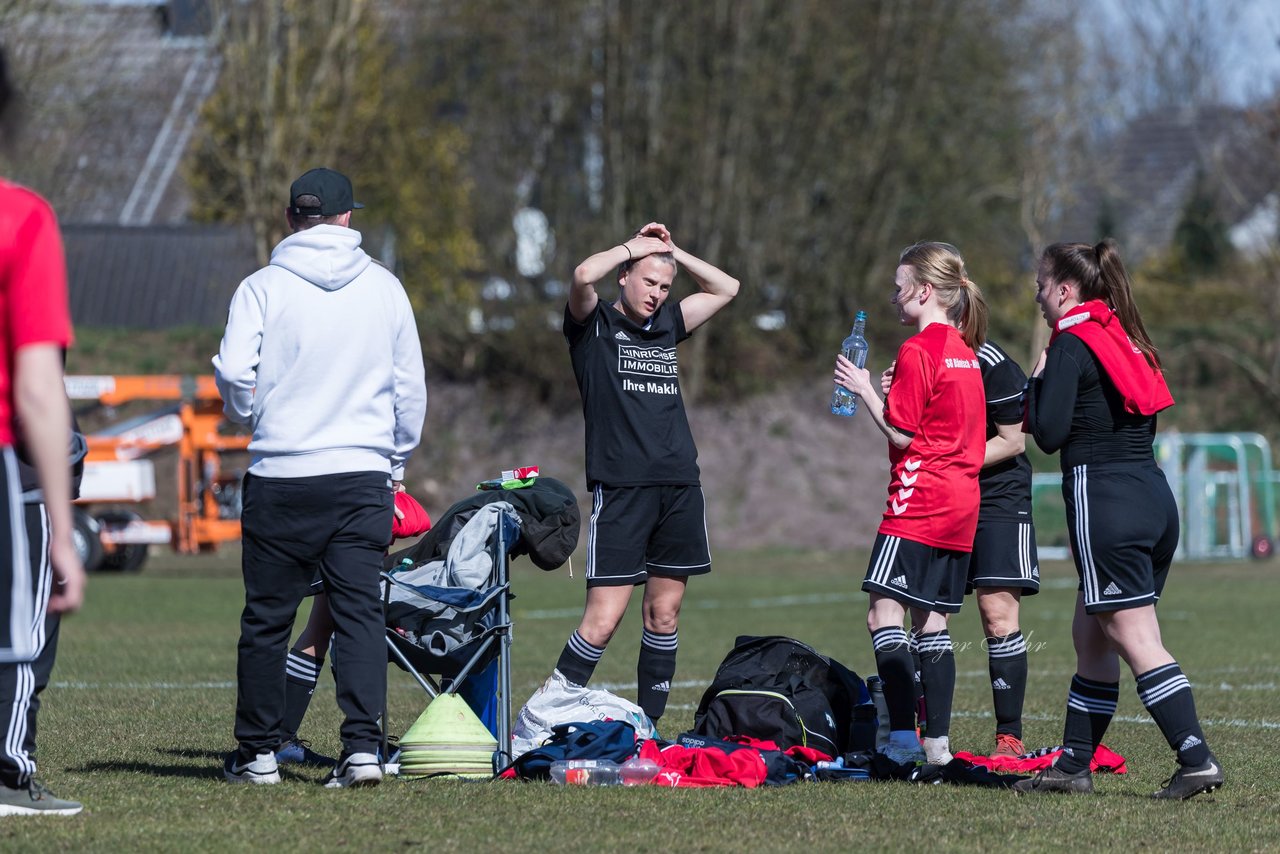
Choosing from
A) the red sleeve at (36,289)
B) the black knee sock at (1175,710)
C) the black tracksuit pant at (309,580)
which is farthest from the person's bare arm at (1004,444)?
the red sleeve at (36,289)

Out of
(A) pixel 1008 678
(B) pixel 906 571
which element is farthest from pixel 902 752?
(A) pixel 1008 678

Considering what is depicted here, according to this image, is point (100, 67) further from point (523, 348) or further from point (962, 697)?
point (962, 697)

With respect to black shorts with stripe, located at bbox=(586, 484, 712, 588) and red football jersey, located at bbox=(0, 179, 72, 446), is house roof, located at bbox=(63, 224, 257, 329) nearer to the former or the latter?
black shorts with stripe, located at bbox=(586, 484, 712, 588)

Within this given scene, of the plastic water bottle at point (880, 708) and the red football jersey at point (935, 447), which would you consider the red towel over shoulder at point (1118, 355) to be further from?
the plastic water bottle at point (880, 708)

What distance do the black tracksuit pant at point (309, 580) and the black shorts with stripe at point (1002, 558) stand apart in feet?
8.46

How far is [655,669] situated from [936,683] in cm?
121

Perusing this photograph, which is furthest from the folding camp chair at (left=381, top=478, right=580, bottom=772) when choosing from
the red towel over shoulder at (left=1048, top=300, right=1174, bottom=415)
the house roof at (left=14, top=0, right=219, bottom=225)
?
the house roof at (left=14, top=0, right=219, bottom=225)

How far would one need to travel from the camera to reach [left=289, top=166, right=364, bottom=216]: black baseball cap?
6000mm

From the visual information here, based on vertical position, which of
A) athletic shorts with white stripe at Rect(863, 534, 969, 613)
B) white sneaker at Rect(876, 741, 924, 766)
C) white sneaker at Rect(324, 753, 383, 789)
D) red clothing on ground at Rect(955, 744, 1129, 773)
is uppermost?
athletic shorts with white stripe at Rect(863, 534, 969, 613)

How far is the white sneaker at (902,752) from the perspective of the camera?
20.8ft

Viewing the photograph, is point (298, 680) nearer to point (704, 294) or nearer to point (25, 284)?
point (704, 294)

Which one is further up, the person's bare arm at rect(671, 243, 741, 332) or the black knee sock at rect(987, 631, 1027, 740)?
the person's bare arm at rect(671, 243, 741, 332)

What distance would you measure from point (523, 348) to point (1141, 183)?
33145mm

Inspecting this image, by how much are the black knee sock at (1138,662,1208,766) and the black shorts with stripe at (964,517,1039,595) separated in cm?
124
